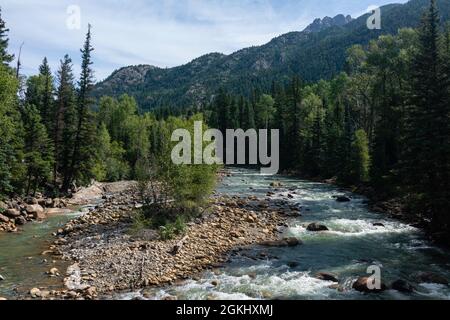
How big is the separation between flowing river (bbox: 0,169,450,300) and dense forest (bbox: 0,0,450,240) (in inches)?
141

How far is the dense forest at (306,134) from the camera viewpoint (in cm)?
2620

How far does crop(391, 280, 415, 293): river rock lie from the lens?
17.8 meters

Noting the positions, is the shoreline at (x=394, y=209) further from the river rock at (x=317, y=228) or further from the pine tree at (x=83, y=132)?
the pine tree at (x=83, y=132)

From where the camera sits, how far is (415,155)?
2642cm

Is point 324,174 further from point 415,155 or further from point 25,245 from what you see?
point 25,245

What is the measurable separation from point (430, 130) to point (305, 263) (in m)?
12.1

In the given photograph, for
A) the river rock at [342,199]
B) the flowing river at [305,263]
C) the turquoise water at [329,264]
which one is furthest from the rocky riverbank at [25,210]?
the river rock at [342,199]

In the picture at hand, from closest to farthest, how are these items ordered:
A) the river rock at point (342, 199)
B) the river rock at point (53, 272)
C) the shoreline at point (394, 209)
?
1. the river rock at point (53, 272)
2. the shoreline at point (394, 209)
3. the river rock at point (342, 199)

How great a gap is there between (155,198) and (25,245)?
8406mm

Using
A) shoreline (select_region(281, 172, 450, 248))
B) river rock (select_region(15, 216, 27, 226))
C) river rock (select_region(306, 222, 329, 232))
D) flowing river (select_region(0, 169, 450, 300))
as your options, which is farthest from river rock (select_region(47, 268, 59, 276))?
shoreline (select_region(281, 172, 450, 248))

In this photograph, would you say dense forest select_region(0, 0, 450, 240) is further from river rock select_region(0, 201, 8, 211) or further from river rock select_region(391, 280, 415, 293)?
river rock select_region(391, 280, 415, 293)

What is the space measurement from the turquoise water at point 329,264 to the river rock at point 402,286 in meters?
0.37

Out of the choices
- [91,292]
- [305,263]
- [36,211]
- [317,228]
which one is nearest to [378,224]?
[317,228]
